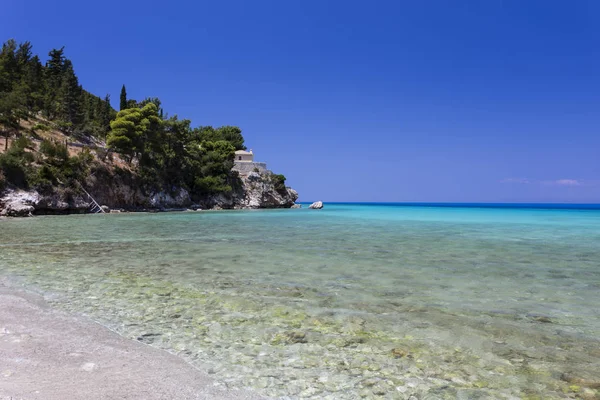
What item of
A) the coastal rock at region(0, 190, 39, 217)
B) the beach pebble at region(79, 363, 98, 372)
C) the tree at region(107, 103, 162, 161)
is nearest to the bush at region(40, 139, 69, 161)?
the coastal rock at region(0, 190, 39, 217)

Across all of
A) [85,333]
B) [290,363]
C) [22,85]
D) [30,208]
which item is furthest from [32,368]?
[22,85]

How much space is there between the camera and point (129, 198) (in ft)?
171

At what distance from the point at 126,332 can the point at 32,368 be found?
134cm

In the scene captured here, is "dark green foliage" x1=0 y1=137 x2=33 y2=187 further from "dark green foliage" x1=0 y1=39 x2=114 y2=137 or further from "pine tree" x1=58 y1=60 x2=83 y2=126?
"pine tree" x1=58 y1=60 x2=83 y2=126

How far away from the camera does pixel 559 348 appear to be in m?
4.70

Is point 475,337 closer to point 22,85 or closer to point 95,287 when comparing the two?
point 95,287

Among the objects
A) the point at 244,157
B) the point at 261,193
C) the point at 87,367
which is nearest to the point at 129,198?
the point at 261,193

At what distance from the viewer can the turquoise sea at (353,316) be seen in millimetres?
3801

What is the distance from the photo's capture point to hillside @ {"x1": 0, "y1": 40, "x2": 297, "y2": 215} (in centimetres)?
4050

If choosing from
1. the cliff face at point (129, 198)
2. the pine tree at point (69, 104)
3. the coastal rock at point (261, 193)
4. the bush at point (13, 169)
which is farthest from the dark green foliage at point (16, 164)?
the coastal rock at point (261, 193)

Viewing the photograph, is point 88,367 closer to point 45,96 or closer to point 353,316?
point 353,316

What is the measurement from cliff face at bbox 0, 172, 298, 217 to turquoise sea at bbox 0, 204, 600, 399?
31187mm

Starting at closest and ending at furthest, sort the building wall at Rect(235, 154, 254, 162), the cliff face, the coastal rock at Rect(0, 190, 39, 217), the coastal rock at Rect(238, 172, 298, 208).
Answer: the coastal rock at Rect(0, 190, 39, 217)
the cliff face
the coastal rock at Rect(238, 172, 298, 208)
the building wall at Rect(235, 154, 254, 162)

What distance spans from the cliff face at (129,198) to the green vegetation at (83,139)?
1.14 metres
